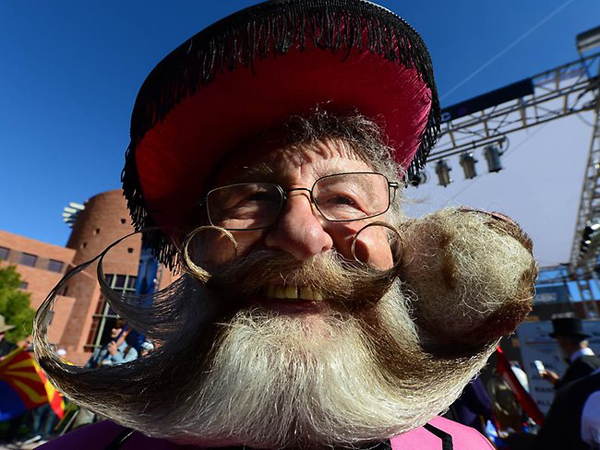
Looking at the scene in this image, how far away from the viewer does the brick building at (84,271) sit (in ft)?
67.7

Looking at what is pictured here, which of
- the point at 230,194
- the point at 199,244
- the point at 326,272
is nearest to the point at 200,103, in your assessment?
the point at 230,194

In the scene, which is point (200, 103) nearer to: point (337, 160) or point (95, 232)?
point (337, 160)

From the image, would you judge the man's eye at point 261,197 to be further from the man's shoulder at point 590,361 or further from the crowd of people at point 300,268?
the man's shoulder at point 590,361

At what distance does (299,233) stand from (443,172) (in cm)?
730

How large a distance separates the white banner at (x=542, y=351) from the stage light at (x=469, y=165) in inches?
115

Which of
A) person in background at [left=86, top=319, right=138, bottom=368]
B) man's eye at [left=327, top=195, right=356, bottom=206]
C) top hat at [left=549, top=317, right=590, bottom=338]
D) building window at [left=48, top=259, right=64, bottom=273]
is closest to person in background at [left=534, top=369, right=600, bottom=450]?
man's eye at [left=327, top=195, right=356, bottom=206]

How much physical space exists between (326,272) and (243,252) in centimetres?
22

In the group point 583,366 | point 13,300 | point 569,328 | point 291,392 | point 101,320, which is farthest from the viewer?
point 101,320

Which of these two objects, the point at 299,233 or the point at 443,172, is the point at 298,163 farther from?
the point at 443,172

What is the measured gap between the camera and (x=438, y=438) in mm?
933

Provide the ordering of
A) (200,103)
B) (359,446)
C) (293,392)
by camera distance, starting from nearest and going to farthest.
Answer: (293,392) < (359,446) < (200,103)

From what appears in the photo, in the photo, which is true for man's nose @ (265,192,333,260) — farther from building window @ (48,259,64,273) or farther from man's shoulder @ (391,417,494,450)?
A: building window @ (48,259,64,273)

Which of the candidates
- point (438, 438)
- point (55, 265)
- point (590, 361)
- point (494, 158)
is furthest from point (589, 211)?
point (55, 265)

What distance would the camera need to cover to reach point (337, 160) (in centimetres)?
102
